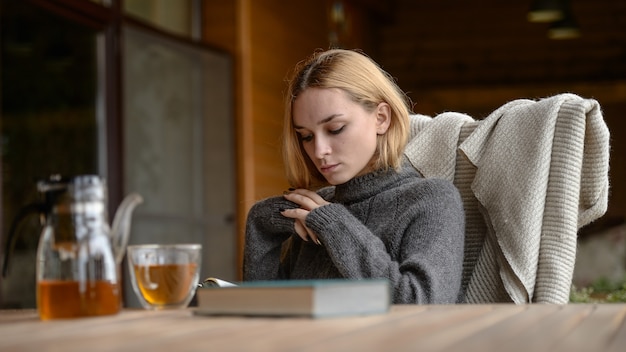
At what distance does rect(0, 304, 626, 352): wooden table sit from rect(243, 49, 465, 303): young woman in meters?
0.58

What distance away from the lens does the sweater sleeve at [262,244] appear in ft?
7.02

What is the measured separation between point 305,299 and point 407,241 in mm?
829

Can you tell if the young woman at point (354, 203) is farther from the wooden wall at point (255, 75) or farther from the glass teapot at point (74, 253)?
the wooden wall at point (255, 75)

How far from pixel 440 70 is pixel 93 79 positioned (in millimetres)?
4888

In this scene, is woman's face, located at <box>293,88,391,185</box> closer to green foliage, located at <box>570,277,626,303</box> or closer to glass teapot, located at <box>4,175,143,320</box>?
glass teapot, located at <box>4,175,143,320</box>

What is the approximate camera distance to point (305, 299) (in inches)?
A: 45.6

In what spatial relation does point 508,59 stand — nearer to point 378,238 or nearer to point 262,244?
point 262,244

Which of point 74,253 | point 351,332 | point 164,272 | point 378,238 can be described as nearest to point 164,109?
point 378,238

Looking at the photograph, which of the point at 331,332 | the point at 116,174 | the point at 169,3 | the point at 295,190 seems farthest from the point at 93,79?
the point at 331,332

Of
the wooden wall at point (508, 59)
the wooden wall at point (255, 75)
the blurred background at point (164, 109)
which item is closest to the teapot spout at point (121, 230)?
the blurred background at point (164, 109)

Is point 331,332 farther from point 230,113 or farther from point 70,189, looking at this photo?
point 230,113

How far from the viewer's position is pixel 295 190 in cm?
210

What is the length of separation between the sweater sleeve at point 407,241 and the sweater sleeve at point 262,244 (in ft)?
0.65

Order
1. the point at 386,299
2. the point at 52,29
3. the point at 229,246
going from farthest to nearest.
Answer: the point at 229,246 → the point at 52,29 → the point at 386,299
